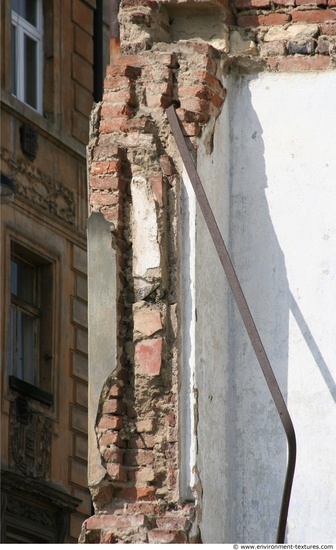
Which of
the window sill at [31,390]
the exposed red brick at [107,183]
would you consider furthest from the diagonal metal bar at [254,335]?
the window sill at [31,390]

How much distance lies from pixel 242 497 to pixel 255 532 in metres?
0.18

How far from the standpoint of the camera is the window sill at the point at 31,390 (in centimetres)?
2022

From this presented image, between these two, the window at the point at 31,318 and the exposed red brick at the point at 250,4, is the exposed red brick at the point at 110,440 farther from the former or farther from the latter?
the window at the point at 31,318

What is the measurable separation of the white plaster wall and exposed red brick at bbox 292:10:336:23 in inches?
13.0

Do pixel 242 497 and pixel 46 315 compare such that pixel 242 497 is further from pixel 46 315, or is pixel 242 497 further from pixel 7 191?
pixel 46 315

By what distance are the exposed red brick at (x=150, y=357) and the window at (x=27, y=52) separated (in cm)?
1359

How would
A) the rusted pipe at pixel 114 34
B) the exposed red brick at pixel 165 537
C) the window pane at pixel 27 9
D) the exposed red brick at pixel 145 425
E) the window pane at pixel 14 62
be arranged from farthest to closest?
the window pane at pixel 27 9 → the window pane at pixel 14 62 → the rusted pipe at pixel 114 34 → the exposed red brick at pixel 145 425 → the exposed red brick at pixel 165 537

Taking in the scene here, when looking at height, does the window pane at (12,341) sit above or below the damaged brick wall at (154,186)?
above

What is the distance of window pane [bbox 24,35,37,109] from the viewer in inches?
862

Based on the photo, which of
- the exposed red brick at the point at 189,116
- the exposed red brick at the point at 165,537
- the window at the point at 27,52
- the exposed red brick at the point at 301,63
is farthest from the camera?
the window at the point at 27,52

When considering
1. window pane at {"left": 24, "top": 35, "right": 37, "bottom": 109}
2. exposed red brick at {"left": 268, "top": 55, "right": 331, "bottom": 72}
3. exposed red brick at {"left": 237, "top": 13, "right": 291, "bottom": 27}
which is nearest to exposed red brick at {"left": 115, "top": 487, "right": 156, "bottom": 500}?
exposed red brick at {"left": 268, "top": 55, "right": 331, "bottom": 72}

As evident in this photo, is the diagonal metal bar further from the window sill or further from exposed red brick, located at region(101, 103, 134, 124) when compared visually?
the window sill

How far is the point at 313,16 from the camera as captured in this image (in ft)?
29.3

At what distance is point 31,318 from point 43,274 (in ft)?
2.07
